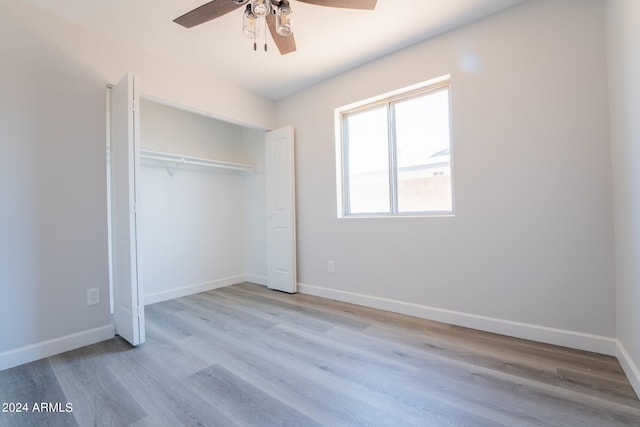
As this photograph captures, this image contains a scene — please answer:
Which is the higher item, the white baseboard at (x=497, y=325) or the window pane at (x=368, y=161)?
the window pane at (x=368, y=161)

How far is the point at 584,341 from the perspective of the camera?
73.4 inches

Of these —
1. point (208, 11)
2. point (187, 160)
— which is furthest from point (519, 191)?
point (187, 160)

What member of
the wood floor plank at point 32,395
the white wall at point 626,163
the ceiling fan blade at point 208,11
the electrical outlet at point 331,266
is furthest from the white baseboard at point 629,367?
the ceiling fan blade at point 208,11

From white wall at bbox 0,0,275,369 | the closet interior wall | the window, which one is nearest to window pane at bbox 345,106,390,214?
the window

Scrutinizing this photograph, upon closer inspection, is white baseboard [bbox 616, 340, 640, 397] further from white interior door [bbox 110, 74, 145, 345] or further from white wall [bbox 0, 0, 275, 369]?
white wall [bbox 0, 0, 275, 369]

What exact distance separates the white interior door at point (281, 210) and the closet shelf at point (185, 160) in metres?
0.53

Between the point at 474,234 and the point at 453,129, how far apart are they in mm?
938

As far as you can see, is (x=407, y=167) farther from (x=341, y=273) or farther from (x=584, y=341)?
(x=584, y=341)

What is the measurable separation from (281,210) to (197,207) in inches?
46.8

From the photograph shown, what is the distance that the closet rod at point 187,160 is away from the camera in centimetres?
308

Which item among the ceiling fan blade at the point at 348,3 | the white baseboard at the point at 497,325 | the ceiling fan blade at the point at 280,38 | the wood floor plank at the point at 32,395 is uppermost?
the ceiling fan blade at the point at 348,3

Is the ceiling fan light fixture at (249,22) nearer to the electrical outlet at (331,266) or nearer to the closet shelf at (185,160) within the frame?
the closet shelf at (185,160)

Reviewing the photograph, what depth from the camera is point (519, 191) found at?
2096mm

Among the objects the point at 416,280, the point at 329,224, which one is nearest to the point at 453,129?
the point at 416,280
